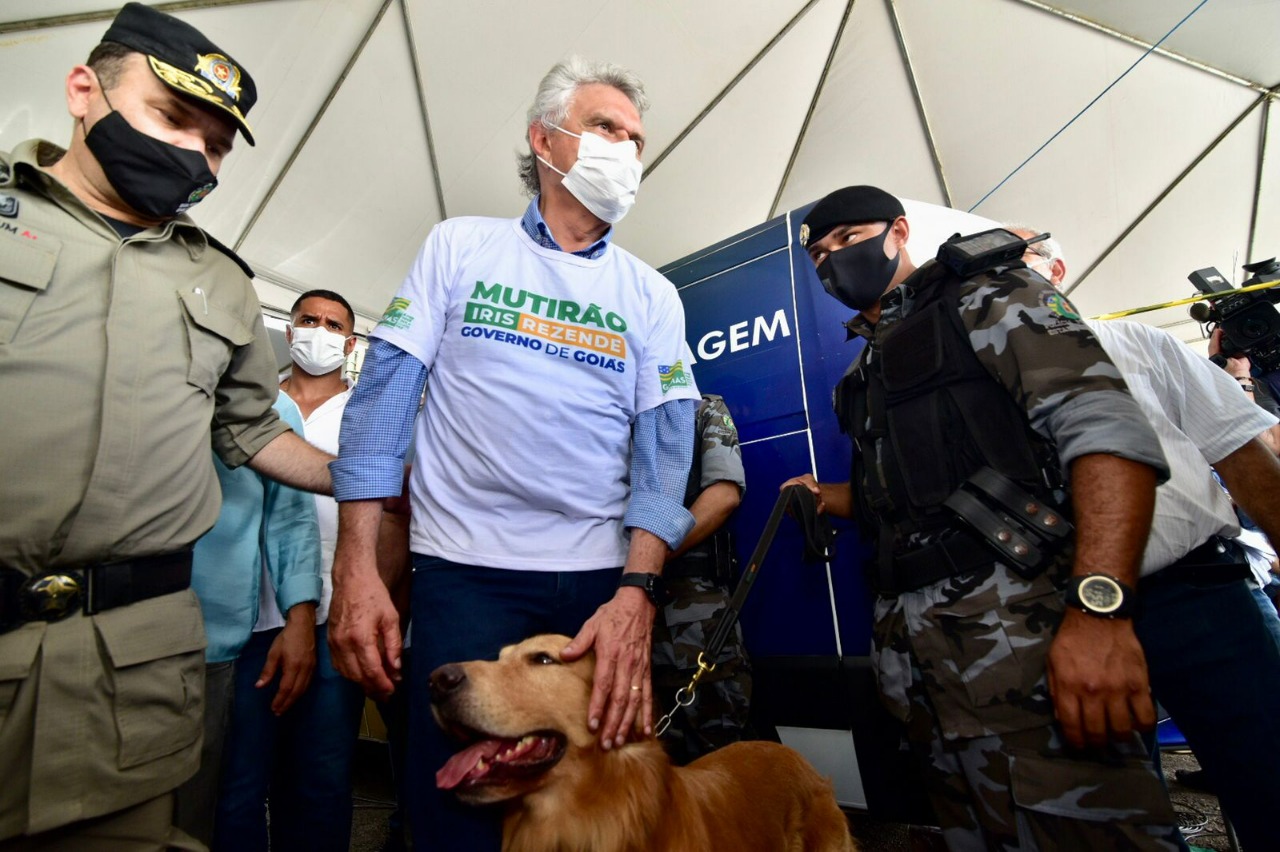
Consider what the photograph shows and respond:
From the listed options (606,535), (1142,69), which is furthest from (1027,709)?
(1142,69)

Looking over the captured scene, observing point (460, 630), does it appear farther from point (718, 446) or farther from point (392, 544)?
point (718, 446)

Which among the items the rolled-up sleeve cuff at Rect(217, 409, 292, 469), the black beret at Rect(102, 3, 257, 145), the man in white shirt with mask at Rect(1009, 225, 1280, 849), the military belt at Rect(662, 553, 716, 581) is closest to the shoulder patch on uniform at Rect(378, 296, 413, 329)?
the rolled-up sleeve cuff at Rect(217, 409, 292, 469)

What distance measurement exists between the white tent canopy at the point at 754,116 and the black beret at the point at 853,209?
463 centimetres

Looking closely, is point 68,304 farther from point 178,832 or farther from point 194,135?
point 178,832

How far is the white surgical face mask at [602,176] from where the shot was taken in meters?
1.57

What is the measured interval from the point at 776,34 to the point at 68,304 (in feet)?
22.0

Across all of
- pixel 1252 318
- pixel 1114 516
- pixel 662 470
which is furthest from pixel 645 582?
pixel 1252 318

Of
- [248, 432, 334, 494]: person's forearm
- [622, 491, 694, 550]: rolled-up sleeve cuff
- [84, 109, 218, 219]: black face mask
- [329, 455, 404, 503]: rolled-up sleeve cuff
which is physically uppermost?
[84, 109, 218, 219]: black face mask

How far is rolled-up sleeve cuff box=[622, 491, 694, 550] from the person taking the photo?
4.25ft

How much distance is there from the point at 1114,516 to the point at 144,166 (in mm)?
1974

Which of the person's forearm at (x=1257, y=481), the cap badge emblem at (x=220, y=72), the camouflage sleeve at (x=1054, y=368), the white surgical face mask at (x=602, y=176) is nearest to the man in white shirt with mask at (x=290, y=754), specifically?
the cap badge emblem at (x=220, y=72)

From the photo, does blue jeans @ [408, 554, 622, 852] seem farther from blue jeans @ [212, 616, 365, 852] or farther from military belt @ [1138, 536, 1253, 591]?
military belt @ [1138, 536, 1253, 591]

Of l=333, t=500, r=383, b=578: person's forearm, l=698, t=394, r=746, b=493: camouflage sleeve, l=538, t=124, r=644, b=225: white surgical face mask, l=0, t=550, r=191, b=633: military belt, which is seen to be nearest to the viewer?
l=0, t=550, r=191, b=633: military belt

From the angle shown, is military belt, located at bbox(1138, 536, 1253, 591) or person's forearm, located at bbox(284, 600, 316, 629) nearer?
military belt, located at bbox(1138, 536, 1253, 591)
